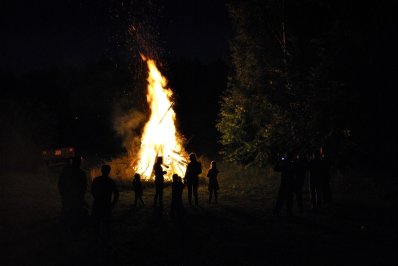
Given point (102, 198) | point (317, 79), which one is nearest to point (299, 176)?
point (102, 198)

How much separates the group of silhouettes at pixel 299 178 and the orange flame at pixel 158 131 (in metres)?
9.15

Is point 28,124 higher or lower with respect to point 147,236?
higher

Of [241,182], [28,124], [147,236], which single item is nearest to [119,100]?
[28,124]

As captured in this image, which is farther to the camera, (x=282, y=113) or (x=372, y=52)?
(x=282, y=113)

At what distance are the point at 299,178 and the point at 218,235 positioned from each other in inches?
160

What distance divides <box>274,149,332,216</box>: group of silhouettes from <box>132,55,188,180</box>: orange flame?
915 cm

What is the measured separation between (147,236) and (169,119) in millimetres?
13190

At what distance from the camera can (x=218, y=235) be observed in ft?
33.7

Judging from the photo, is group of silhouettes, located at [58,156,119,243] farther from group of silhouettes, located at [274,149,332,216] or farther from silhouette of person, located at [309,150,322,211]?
silhouette of person, located at [309,150,322,211]

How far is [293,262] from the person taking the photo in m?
8.10

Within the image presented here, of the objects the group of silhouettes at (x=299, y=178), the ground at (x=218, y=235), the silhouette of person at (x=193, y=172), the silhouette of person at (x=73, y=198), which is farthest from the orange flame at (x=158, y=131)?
the silhouette of person at (x=73, y=198)

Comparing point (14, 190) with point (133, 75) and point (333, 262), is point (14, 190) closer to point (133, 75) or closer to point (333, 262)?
point (333, 262)

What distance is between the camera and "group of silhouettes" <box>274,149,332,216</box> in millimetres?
12273

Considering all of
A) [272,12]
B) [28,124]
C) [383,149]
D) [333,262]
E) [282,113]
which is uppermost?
[272,12]
